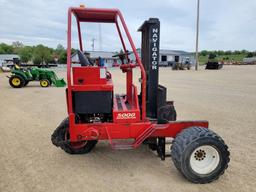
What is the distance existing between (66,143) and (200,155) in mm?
2239

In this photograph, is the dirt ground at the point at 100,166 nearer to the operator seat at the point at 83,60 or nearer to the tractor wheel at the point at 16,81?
the operator seat at the point at 83,60

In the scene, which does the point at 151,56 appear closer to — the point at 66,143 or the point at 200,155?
the point at 200,155

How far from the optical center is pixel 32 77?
15023 mm

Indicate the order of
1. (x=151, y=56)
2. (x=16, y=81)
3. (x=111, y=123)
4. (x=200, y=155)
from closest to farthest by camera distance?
(x=200, y=155) → (x=111, y=123) → (x=151, y=56) → (x=16, y=81)

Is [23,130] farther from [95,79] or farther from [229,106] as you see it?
[229,106]

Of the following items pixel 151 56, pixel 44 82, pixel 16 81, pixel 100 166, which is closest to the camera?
pixel 100 166

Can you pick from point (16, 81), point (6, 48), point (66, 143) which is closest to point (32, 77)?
point (16, 81)

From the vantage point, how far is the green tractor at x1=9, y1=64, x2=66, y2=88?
1459 cm

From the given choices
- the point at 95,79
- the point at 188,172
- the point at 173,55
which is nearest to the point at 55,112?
the point at 95,79

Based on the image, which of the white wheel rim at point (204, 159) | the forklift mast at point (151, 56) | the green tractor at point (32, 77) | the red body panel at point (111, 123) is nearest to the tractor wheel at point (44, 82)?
the green tractor at point (32, 77)

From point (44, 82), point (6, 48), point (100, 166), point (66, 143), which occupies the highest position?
point (6, 48)

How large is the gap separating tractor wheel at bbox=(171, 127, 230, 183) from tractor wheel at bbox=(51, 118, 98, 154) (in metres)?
1.70

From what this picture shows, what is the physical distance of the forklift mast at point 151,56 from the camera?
404 centimetres

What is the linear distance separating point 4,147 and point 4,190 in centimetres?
172
